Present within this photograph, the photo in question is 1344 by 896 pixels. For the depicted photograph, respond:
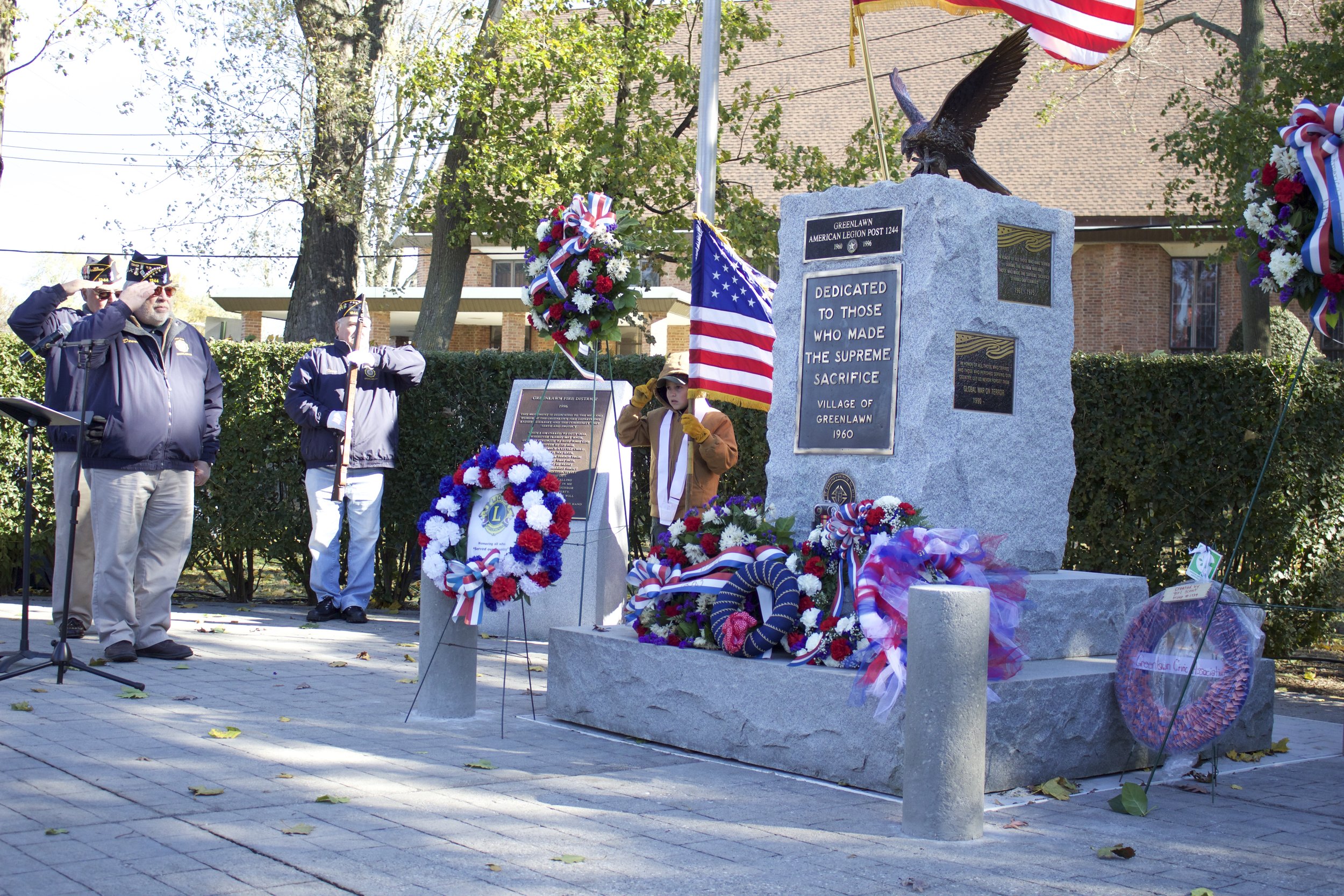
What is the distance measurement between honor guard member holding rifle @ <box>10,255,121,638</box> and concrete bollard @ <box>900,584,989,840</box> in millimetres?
5506

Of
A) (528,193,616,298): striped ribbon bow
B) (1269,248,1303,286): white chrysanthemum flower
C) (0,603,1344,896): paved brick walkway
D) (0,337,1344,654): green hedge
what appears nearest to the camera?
(0,603,1344,896): paved brick walkway

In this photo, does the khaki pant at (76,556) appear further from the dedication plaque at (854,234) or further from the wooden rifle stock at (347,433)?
the dedication plaque at (854,234)

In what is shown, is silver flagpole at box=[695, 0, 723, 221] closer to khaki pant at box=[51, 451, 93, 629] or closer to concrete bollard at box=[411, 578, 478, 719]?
concrete bollard at box=[411, 578, 478, 719]

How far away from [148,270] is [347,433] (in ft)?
7.86

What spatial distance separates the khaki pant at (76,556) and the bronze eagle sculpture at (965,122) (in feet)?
19.4

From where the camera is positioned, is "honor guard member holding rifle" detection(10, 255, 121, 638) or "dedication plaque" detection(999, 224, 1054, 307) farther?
"honor guard member holding rifle" detection(10, 255, 121, 638)

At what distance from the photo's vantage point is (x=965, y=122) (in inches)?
270

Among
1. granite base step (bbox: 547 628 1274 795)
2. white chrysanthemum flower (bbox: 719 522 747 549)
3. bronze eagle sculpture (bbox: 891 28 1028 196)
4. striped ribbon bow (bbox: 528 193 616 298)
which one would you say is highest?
bronze eagle sculpture (bbox: 891 28 1028 196)

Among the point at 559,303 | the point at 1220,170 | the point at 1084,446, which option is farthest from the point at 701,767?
the point at 1220,170

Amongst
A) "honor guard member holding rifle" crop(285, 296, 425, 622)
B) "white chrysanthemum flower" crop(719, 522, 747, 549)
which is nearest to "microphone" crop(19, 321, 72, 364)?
"honor guard member holding rifle" crop(285, 296, 425, 622)

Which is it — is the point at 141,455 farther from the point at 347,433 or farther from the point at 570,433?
the point at 570,433

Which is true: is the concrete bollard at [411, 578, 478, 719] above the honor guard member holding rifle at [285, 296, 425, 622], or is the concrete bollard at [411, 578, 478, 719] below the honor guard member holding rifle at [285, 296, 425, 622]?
below

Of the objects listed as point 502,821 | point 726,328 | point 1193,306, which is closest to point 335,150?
point 726,328

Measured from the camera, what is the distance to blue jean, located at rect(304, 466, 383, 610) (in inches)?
386
